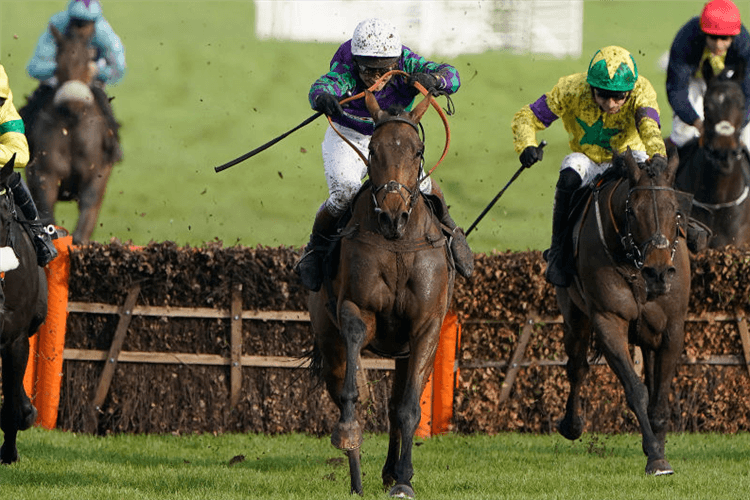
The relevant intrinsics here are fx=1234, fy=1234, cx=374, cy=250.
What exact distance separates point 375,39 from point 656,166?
2.04 m

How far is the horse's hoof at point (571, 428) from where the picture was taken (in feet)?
31.0

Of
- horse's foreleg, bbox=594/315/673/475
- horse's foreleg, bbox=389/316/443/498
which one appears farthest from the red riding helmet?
horse's foreleg, bbox=389/316/443/498

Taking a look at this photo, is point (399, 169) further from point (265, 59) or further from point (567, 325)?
point (265, 59)

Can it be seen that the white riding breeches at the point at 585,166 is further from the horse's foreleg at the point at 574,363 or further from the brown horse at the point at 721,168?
the brown horse at the point at 721,168

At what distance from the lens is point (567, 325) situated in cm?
969

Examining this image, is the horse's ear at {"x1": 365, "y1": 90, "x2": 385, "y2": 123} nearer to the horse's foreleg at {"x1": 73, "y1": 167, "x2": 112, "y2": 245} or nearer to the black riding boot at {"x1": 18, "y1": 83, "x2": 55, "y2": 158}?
the horse's foreleg at {"x1": 73, "y1": 167, "x2": 112, "y2": 245}

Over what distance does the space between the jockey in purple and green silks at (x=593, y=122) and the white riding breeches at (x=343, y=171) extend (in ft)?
5.26

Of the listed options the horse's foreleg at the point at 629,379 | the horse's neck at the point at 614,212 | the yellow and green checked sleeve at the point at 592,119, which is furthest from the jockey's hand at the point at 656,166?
the horse's foreleg at the point at 629,379

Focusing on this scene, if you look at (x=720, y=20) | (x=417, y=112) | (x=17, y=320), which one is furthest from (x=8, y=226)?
(x=720, y=20)

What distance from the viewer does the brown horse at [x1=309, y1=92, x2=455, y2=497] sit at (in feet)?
22.1

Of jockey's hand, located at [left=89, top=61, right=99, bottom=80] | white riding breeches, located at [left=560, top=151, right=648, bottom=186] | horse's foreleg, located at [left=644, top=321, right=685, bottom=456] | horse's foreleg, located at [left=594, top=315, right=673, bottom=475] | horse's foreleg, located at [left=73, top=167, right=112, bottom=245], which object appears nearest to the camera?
horse's foreleg, located at [left=594, top=315, right=673, bottom=475]

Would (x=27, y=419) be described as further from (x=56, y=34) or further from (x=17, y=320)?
(x=56, y=34)

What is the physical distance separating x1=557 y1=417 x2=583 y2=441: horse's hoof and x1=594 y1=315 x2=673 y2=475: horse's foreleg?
1.27m

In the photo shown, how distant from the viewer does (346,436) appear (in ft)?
22.0
